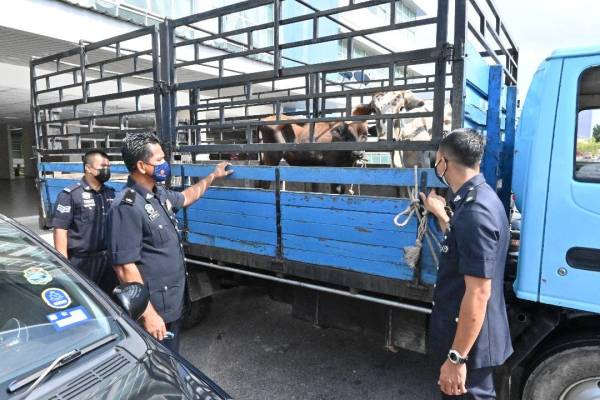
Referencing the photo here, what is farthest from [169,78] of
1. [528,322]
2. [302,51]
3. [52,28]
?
[302,51]

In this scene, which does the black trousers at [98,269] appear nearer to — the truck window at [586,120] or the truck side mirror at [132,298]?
the truck side mirror at [132,298]

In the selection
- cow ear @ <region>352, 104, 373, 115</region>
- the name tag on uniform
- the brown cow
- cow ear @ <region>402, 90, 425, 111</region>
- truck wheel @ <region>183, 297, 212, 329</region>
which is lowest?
truck wheel @ <region>183, 297, 212, 329</region>

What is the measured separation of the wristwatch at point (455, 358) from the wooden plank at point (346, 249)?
652 mm

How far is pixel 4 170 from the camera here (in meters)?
23.4

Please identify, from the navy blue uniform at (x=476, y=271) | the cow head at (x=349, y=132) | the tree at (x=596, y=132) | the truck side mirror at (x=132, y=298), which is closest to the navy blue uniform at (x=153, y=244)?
the truck side mirror at (x=132, y=298)

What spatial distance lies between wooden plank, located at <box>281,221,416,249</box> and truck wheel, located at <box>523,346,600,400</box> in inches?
32.4

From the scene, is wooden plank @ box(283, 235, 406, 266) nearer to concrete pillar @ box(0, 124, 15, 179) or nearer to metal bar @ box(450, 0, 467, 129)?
metal bar @ box(450, 0, 467, 129)

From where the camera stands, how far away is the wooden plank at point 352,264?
2223 mm

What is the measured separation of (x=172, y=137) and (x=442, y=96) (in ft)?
6.71

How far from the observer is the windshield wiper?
1.22 meters

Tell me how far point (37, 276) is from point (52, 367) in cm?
57

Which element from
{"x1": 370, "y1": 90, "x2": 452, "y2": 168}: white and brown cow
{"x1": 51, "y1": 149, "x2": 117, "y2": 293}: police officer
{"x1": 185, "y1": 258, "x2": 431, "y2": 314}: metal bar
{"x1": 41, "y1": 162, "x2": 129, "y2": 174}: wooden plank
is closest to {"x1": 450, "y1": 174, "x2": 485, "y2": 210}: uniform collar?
{"x1": 185, "y1": 258, "x2": 431, "y2": 314}: metal bar

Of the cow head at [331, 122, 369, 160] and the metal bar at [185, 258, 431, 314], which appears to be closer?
the metal bar at [185, 258, 431, 314]

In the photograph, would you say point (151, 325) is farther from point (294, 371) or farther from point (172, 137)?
point (172, 137)
